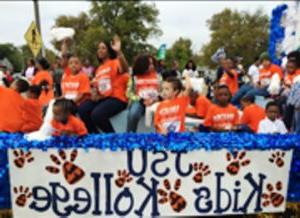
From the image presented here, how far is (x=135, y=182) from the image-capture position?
3023 mm

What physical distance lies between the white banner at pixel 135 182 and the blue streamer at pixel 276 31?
7.83 meters

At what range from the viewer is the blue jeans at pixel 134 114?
4.99 m

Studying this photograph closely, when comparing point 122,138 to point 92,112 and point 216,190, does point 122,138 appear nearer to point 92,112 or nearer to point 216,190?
point 216,190

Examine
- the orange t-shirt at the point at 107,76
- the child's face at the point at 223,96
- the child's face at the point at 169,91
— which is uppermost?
the orange t-shirt at the point at 107,76

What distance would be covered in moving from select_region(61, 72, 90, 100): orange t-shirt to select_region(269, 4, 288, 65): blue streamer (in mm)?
6600

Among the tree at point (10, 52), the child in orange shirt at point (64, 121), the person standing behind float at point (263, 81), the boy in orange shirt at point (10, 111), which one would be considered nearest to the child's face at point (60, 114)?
the child in orange shirt at point (64, 121)

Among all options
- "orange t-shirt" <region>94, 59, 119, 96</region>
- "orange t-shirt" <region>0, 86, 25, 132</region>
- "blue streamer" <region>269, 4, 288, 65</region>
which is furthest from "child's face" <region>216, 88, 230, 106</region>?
"blue streamer" <region>269, 4, 288, 65</region>

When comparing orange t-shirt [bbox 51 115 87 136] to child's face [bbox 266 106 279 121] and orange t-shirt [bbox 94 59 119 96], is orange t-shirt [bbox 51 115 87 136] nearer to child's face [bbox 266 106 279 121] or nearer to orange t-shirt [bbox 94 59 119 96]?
orange t-shirt [bbox 94 59 119 96]

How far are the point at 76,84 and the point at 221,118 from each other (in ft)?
6.01

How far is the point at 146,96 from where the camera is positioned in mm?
5070

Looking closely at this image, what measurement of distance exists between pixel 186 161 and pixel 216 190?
318mm

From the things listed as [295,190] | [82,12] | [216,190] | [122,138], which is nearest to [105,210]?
[122,138]

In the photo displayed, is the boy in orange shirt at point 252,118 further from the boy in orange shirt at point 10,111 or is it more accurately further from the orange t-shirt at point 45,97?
the orange t-shirt at point 45,97

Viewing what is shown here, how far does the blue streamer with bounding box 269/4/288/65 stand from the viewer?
34.8 ft
